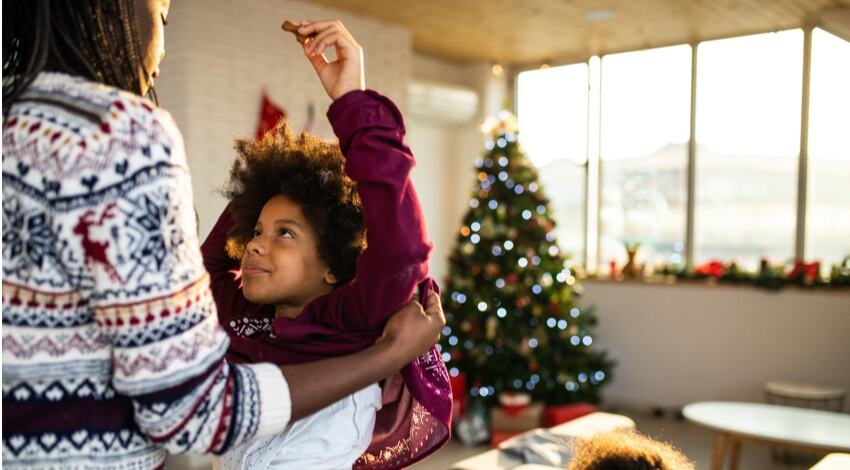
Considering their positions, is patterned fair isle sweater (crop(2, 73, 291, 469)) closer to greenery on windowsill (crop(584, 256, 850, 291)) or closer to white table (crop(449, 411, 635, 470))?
white table (crop(449, 411, 635, 470))

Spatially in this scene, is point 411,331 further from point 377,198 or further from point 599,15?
point 599,15

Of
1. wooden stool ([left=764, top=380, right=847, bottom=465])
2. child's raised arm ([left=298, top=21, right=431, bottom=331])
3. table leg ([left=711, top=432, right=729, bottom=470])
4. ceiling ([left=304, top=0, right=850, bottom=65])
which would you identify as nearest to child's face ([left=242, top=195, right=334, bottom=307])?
child's raised arm ([left=298, top=21, right=431, bottom=331])

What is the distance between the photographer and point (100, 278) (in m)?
0.73

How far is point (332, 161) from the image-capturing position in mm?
1198

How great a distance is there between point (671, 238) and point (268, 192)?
5539mm

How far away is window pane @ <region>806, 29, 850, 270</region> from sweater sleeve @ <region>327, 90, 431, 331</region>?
215 inches

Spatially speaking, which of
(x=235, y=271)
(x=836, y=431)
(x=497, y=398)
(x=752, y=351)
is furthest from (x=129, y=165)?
(x=752, y=351)

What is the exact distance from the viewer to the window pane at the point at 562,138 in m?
6.76

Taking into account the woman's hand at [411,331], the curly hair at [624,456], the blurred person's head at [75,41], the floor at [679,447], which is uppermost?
the blurred person's head at [75,41]

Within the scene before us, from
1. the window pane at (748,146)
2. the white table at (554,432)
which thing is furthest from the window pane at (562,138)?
the white table at (554,432)

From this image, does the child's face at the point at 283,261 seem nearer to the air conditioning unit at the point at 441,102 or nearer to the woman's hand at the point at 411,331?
the woman's hand at the point at 411,331

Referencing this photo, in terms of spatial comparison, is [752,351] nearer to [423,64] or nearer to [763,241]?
[763,241]

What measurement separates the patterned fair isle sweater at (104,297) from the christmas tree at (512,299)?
4.33m

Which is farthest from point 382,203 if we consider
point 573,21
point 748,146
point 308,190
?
point 748,146
